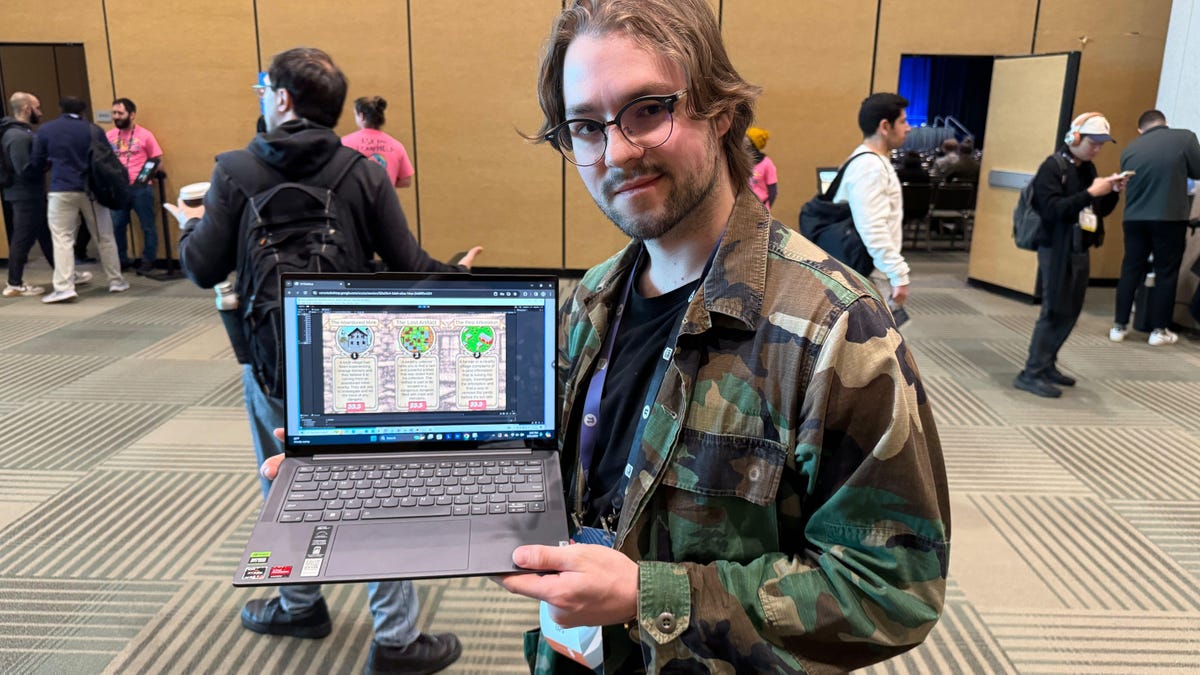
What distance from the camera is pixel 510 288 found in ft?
3.52

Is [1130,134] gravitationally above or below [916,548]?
above

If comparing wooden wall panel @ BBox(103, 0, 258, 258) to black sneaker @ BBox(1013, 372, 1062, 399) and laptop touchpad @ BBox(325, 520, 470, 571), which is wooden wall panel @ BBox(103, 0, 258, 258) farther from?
laptop touchpad @ BBox(325, 520, 470, 571)

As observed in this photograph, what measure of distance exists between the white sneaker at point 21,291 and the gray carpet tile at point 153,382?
2390 millimetres

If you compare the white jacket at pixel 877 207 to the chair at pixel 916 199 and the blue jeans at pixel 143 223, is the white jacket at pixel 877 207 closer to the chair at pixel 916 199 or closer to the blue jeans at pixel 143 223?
the chair at pixel 916 199

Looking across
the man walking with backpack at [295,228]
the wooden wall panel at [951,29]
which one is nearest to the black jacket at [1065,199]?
the wooden wall panel at [951,29]

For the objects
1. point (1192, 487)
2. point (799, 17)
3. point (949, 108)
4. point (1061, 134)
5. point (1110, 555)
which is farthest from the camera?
point (949, 108)

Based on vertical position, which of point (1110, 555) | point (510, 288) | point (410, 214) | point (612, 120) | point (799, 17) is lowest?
point (1110, 555)

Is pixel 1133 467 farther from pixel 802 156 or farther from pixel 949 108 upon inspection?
pixel 949 108

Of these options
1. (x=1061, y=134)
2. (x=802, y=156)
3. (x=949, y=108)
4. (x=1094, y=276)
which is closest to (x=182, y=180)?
(x=802, y=156)

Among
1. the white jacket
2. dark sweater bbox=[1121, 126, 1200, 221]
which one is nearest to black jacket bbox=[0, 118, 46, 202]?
the white jacket

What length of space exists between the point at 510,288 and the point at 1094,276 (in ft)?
24.1

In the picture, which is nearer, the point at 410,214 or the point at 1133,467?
the point at 1133,467

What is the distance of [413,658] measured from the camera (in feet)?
6.53

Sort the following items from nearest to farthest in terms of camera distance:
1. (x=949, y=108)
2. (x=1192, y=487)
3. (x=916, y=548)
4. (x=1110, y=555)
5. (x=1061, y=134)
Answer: (x=916, y=548)
(x=1110, y=555)
(x=1192, y=487)
(x=1061, y=134)
(x=949, y=108)
